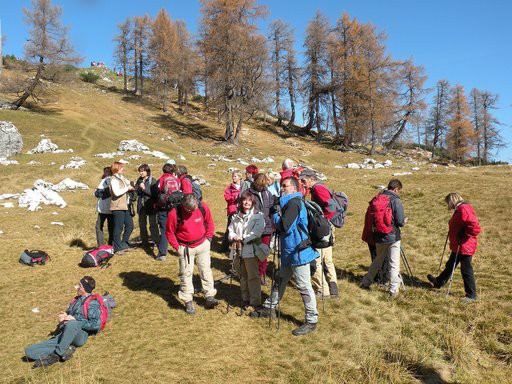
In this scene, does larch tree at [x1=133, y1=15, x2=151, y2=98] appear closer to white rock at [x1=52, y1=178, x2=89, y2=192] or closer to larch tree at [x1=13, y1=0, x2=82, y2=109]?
larch tree at [x1=13, y1=0, x2=82, y2=109]

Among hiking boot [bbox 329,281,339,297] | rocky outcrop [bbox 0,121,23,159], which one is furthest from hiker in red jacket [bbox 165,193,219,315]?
rocky outcrop [bbox 0,121,23,159]

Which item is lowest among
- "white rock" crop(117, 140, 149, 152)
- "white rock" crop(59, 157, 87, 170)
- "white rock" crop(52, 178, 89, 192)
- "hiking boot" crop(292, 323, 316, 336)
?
"hiking boot" crop(292, 323, 316, 336)

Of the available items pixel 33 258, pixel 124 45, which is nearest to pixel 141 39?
pixel 124 45

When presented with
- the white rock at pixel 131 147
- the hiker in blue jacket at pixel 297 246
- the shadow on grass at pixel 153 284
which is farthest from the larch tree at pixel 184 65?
the hiker in blue jacket at pixel 297 246

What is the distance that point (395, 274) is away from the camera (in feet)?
23.8

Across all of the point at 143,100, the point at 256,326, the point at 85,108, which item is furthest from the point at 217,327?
the point at 143,100

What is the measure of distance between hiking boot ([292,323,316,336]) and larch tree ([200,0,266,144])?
114 ft

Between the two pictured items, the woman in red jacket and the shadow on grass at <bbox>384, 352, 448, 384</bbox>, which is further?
the woman in red jacket

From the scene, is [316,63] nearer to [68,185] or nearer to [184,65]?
[184,65]

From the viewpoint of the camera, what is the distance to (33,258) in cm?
896

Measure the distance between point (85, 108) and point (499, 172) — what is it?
47105mm

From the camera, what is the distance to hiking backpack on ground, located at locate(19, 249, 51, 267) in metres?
8.90

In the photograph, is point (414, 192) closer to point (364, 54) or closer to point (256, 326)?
point (256, 326)

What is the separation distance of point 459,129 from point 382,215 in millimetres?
49952
